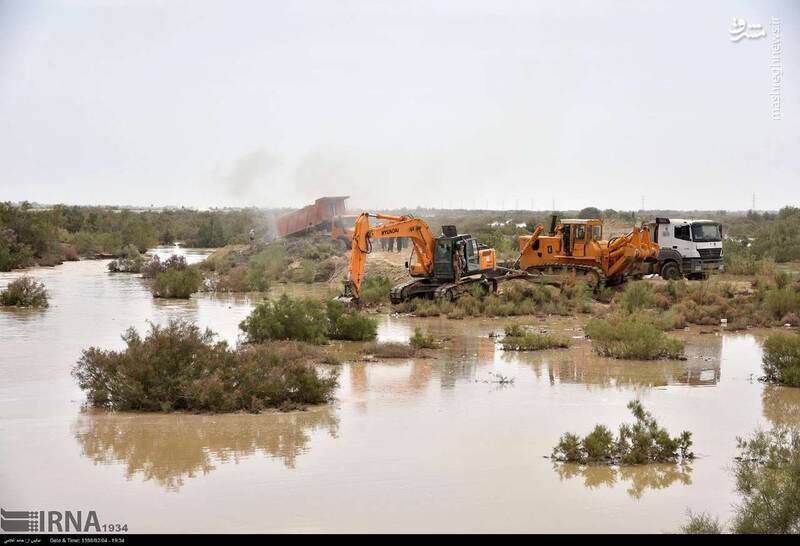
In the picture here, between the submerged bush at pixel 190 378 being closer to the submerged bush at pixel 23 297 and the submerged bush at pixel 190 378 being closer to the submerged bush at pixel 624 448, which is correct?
the submerged bush at pixel 624 448

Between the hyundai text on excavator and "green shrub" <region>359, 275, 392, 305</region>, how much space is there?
14.4 ft

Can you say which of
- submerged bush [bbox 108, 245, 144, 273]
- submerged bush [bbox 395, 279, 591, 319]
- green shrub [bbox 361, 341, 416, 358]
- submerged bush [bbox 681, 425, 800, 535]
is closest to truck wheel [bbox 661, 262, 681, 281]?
submerged bush [bbox 395, 279, 591, 319]

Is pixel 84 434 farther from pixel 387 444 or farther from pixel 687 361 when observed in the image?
pixel 687 361

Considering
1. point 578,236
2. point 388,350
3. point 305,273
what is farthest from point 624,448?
point 305,273

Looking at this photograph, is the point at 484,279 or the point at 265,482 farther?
the point at 484,279

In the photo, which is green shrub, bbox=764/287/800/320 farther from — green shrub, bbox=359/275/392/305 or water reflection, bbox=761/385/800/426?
green shrub, bbox=359/275/392/305

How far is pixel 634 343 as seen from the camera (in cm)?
2112

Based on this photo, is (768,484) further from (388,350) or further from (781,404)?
(388,350)

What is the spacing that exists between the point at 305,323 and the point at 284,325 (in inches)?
18.2

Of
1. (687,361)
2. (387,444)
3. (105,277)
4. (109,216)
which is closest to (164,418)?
(387,444)

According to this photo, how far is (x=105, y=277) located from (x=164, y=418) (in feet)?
98.9

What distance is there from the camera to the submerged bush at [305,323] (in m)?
22.5

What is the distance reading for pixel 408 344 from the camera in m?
23.0

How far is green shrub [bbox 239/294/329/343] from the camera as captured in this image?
22406 mm
